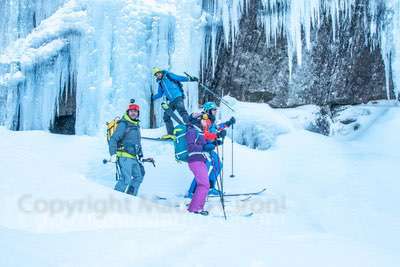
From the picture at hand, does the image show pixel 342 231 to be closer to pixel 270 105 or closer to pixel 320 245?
pixel 320 245

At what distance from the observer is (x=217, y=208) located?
6.07 metres

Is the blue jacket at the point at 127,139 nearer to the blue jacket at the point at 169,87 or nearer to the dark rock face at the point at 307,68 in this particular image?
the blue jacket at the point at 169,87

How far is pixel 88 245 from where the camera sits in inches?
112

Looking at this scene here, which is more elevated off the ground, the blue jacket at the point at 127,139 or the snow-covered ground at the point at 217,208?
the blue jacket at the point at 127,139

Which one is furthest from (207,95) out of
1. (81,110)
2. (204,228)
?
(204,228)

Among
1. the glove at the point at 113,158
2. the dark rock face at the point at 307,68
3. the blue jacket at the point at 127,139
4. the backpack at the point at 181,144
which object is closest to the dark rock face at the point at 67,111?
the dark rock face at the point at 307,68

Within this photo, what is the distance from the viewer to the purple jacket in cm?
564

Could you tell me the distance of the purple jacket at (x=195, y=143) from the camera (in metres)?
5.64

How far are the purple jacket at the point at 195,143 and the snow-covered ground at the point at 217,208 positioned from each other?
2.79 feet

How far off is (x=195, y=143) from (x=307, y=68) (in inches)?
182

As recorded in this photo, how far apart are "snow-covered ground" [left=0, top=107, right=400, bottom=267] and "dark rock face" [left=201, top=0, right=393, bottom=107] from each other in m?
0.70

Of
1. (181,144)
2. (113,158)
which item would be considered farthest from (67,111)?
(181,144)

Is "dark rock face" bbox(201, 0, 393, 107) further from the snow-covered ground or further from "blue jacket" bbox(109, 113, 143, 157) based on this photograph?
"blue jacket" bbox(109, 113, 143, 157)

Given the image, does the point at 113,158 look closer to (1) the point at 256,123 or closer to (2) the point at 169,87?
(2) the point at 169,87
